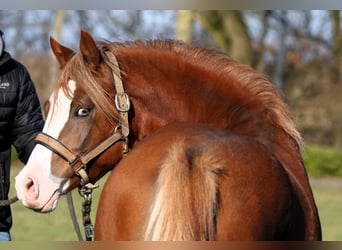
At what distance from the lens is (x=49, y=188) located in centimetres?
289

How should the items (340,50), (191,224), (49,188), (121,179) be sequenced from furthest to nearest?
(340,50) < (49,188) < (121,179) < (191,224)

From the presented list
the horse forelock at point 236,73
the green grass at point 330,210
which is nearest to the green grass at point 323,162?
the green grass at point 330,210

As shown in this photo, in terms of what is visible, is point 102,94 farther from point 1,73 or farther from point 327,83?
point 327,83

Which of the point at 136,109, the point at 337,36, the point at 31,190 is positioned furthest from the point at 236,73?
the point at 337,36

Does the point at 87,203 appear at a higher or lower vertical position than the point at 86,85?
lower

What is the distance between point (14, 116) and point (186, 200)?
1.55 m

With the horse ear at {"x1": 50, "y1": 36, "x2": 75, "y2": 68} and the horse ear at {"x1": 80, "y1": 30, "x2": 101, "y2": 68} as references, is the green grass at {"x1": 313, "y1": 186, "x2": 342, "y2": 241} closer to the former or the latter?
the horse ear at {"x1": 50, "y1": 36, "x2": 75, "y2": 68}

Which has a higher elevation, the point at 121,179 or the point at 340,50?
the point at 340,50

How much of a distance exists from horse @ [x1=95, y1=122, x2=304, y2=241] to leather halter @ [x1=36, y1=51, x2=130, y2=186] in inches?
16.5

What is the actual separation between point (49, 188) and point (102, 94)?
1.53 ft

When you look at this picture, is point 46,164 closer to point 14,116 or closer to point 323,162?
point 14,116

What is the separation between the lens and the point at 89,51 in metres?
3.04

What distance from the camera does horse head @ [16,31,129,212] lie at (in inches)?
113

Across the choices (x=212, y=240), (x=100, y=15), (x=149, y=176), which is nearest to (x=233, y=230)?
(x=212, y=240)
